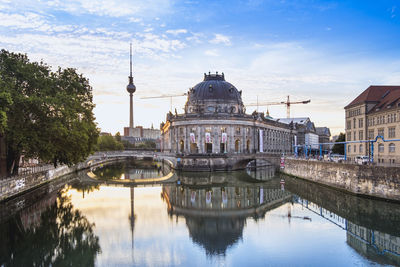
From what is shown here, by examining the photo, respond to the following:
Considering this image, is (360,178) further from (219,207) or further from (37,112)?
(37,112)

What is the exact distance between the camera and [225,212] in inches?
1347

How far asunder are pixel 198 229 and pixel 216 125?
5690 cm

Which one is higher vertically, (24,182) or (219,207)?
(24,182)

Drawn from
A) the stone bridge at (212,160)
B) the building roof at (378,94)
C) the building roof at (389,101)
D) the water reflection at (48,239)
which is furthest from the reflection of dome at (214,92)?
the water reflection at (48,239)

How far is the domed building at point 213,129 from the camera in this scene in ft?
245

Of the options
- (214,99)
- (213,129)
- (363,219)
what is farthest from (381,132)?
(214,99)

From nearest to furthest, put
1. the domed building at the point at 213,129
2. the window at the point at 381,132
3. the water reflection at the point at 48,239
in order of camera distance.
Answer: the water reflection at the point at 48,239 → the window at the point at 381,132 → the domed building at the point at 213,129

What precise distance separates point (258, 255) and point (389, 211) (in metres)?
17.2

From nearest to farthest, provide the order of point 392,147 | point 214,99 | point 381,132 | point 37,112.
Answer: point 37,112
point 392,147
point 381,132
point 214,99

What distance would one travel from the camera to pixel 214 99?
→ 96.9 m

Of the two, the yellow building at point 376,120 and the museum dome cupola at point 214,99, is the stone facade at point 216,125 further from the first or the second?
the yellow building at point 376,120

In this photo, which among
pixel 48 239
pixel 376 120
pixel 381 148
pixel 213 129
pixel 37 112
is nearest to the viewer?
pixel 48 239

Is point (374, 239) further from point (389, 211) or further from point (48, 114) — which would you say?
point (48, 114)

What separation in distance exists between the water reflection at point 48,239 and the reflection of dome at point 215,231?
744 cm
